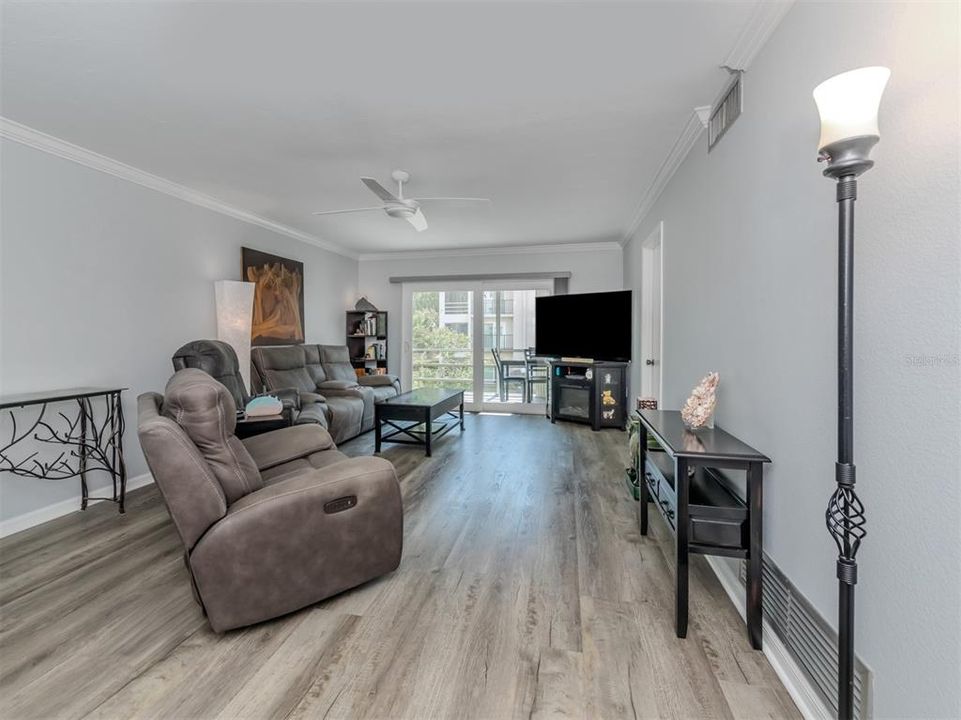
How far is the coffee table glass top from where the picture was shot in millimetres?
4277

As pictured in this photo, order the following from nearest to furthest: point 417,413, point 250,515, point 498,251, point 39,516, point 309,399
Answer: point 250,515 → point 39,516 → point 417,413 → point 309,399 → point 498,251

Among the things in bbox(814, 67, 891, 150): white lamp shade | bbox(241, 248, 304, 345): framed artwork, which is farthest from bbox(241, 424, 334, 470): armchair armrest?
bbox(814, 67, 891, 150): white lamp shade

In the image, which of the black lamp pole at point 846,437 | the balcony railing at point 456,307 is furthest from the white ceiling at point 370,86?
the balcony railing at point 456,307

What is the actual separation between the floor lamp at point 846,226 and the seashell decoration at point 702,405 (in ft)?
2.95

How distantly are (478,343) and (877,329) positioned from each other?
5545 millimetres

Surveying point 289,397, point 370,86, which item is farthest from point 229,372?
point 370,86

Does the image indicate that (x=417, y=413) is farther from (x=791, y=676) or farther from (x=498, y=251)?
(x=791, y=676)

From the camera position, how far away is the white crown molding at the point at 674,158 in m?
2.54

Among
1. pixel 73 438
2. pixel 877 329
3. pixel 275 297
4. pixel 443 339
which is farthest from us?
pixel 443 339

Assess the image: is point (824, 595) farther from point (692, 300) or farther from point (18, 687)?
point (18, 687)

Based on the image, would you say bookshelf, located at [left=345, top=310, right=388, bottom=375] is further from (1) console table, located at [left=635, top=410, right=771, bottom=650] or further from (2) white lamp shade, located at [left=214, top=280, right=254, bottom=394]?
(1) console table, located at [left=635, top=410, right=771, bottom=650]

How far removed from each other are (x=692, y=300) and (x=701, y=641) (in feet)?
5.84

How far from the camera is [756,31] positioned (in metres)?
1.75

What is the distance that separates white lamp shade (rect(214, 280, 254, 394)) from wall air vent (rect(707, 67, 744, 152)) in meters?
3.91
